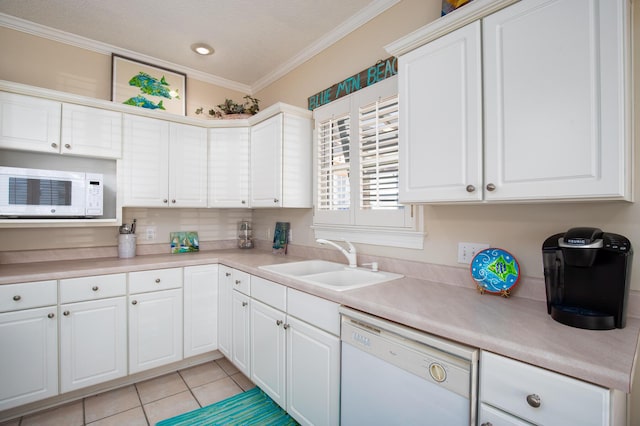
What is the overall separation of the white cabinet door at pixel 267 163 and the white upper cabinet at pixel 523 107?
50.5 inches

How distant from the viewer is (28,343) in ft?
6.53

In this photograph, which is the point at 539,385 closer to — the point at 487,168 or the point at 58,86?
the point at 487,168

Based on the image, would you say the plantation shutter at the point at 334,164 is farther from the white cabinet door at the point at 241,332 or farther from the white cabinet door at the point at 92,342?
the white cabinet door at the point at 92,342

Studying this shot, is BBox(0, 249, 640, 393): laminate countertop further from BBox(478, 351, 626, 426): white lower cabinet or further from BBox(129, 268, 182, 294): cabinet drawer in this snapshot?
BBox(129, 268, 182, 294): cabinet drawer

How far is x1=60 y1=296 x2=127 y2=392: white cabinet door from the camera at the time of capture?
6.91 ft

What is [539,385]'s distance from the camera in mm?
873

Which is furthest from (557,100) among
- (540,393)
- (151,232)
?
(151,232)

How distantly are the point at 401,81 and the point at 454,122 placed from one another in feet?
1.31

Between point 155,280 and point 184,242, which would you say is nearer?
point 155,280

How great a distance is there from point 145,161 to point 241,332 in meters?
1.68

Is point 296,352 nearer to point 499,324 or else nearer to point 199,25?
point 499,324

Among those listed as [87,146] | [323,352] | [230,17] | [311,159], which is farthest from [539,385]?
[87,146]

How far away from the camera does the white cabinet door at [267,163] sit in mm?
2623

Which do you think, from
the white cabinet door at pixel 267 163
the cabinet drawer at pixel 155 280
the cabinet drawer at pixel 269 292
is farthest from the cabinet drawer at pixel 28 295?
the white cabinet door at pixel 267 163
